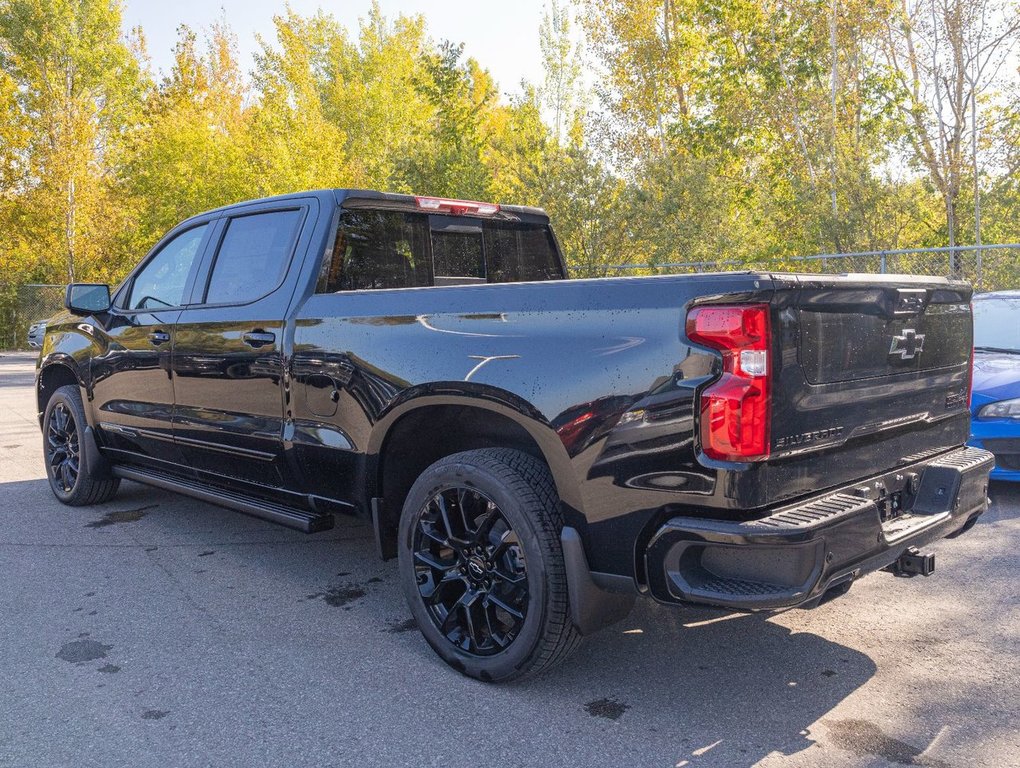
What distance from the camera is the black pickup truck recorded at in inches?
103

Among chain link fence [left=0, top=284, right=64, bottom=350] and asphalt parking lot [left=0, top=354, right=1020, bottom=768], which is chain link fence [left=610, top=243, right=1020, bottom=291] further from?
chain link fence [left=0, top=284, right=64, bottom=350]

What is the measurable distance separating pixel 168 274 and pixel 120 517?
1.82m

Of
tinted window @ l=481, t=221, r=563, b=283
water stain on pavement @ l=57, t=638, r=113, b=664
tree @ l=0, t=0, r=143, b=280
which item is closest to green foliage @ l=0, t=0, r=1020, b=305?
tree @ l=0, t=0, r=143, b=280

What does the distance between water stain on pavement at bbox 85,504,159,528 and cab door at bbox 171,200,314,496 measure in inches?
49.2

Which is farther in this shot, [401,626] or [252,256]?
[252,256]

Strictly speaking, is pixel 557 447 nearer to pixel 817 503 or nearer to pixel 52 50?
pixel 817 503

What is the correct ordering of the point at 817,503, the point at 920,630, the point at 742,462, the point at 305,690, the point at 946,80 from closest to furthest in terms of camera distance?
1. the point at 742,462
2. the point at 817,503
3. the point at 305,690
4. the point at 920,630
5. the point at 946,80

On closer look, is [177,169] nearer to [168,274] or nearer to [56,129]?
[56,129]

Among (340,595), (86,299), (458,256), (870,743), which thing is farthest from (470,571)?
(86,299)

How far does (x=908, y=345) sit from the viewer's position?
320 cm

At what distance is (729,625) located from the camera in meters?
3.88

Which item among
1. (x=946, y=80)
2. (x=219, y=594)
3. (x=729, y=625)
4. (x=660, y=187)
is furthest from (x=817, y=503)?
(x=946, y=80)

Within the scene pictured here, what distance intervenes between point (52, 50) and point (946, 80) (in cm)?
2591

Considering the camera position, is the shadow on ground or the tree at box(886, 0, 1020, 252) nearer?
the shadow on ground
